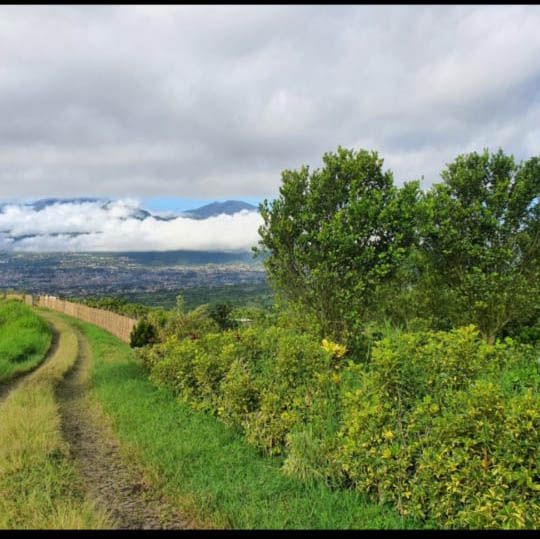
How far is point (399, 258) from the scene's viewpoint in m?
8.90

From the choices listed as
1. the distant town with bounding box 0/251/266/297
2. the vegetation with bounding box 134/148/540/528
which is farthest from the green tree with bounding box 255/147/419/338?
the distant town with bounding box 0/251/266/297

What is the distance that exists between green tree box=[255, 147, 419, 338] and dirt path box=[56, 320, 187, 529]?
15.1 ft

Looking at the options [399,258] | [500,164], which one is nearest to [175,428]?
[399,258]

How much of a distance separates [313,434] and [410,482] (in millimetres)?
1467

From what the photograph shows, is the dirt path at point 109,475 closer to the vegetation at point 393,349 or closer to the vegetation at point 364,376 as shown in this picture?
the vegetation at point 364,376

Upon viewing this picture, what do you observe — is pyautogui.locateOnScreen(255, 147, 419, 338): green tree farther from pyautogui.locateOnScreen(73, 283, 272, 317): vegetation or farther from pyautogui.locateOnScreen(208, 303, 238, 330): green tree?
pyautogui.locateOnScreen(73, 283, 272, 317): vegetation

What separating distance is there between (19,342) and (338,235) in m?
13.6

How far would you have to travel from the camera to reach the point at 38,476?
15.8ft

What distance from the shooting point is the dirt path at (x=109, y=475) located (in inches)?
165

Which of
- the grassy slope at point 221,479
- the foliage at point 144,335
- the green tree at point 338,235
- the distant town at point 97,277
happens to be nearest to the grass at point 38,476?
the grassy slope at point 221,479

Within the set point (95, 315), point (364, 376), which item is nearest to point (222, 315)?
point (364, 376)

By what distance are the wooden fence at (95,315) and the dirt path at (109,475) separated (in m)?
12.4

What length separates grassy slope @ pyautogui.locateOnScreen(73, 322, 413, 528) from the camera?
401 centimetres

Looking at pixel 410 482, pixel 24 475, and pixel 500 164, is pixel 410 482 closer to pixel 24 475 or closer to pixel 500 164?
pixel 24 475
